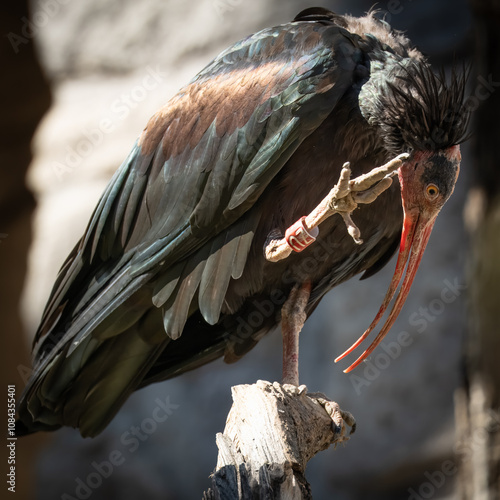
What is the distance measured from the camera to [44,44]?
14.4ft

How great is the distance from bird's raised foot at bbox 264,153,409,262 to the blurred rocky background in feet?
6.01

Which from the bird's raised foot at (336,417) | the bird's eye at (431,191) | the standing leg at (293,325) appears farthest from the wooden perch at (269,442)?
the bird's eye at (431,191)

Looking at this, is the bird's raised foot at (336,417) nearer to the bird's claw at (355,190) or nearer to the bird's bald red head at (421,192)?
the bird's bald red head at (421,192)

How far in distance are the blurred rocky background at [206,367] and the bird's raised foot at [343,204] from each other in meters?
1.83

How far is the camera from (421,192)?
2.39 m

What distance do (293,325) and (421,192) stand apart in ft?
2.28

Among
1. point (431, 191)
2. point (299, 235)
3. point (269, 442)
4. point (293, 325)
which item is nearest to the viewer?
point (269, 442)

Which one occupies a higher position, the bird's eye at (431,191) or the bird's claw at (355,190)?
the bird's claw at (355,190)

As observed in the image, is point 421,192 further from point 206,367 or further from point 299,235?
point 206,367

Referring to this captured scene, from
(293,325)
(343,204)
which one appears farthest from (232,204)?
(293,325)

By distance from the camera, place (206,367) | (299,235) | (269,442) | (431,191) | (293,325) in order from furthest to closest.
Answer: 1. (206,367)
2. (293,325)
3. (431,191)
4. (299,235)
5. (269,442)

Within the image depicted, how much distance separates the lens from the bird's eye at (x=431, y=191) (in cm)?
237

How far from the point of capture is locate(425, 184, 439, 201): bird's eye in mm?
2369

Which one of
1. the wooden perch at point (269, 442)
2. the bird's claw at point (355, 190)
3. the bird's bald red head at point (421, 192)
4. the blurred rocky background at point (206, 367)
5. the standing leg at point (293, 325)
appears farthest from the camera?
the blurred rocky background at point (206, 367)
